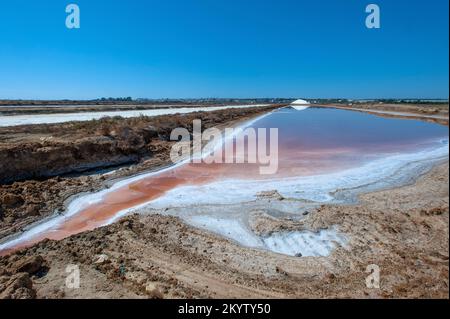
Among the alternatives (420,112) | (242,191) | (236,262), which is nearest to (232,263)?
(236,262)

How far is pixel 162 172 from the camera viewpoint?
54.0 ft

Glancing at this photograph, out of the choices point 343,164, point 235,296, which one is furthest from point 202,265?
point 343,164

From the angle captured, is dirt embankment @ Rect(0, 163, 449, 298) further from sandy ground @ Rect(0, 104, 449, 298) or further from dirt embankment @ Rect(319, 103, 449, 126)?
dirt embankment @ Rect(319, 103, 449, 126)

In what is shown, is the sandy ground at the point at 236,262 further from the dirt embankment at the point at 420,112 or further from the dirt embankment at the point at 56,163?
the dirt embankment at the point at 56,163

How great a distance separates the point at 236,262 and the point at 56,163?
38.3 ft

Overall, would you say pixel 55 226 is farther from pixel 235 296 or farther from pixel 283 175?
pixel 283 175

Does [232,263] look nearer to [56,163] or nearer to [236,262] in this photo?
[236,262]

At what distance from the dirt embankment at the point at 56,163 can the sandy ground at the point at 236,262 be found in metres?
3.77

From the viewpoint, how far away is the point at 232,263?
6.61m

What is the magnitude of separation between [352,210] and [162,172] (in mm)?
10199

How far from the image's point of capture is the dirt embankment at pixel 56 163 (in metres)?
10.6

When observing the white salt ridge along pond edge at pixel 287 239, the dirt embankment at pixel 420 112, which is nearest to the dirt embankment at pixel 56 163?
the white salt ridge along pond edge at pixel 287 239

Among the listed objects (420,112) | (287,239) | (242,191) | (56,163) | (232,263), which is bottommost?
(232,263)

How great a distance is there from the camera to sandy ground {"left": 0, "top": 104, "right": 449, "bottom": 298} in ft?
17.9
